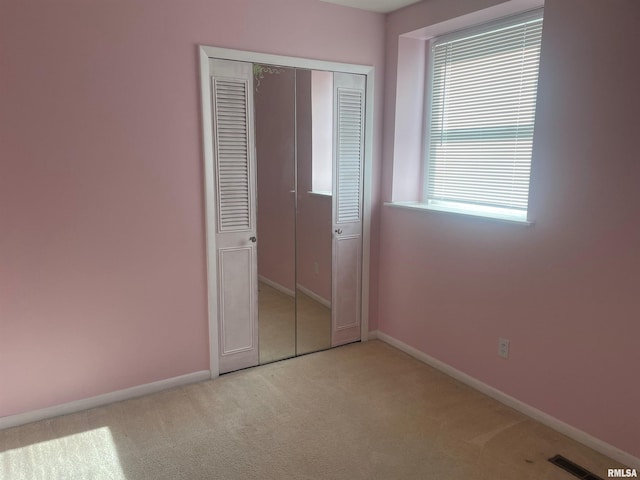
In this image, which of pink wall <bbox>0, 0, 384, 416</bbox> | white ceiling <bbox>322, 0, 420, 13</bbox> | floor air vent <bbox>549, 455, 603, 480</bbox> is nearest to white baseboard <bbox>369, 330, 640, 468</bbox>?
floor air vent <bbox>549, 455, 603, 480</bbox>

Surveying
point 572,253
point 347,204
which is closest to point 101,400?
point 347,204

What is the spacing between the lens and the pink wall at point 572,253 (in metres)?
2.07

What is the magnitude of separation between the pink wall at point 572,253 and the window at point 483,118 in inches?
9.6

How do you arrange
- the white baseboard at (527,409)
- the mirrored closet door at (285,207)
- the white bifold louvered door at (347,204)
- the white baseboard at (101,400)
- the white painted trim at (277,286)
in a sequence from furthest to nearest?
the white bifold louvered door at (347,204) → the white painted trim at (277,286) → the mirrored closet door at (285,207) → the white baseboard at (101,400) → the white baseboard at (527,409)

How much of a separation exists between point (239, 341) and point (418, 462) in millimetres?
1361

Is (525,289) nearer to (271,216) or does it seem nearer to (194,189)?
(271,216)

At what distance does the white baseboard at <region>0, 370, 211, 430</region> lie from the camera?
2438mm

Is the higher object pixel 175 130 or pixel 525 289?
pixel 175 130

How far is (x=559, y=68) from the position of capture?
2270 mm

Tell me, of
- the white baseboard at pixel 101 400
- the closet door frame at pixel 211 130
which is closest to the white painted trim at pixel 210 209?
the closet door frame at pixel 211 130

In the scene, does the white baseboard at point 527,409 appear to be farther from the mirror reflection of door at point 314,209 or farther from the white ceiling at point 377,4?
the white ceiling at point 377,4

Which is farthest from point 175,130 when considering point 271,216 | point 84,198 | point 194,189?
point 271,216

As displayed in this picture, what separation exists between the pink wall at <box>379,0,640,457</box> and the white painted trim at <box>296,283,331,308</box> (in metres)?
0.92

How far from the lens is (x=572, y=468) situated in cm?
212
